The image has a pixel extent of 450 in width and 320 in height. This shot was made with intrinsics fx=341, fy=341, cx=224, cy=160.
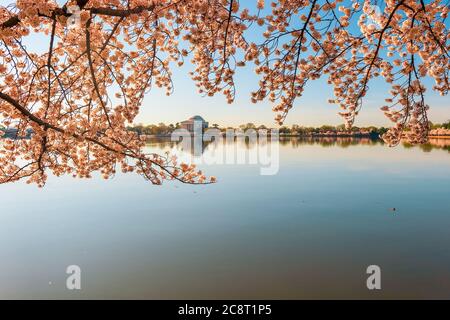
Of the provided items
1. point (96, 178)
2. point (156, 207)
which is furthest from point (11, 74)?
point (96, 178)

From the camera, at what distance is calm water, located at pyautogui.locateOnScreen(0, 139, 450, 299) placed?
9891 millimetres

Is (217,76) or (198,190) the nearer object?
(217,76)

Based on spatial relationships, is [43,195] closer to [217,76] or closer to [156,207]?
[156,207]

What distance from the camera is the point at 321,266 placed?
36.5 feet

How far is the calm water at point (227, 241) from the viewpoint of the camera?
9.89 metres

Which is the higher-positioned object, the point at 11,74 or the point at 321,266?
the point at 11,74

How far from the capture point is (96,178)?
3084 cm

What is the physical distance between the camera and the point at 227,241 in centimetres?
1374
